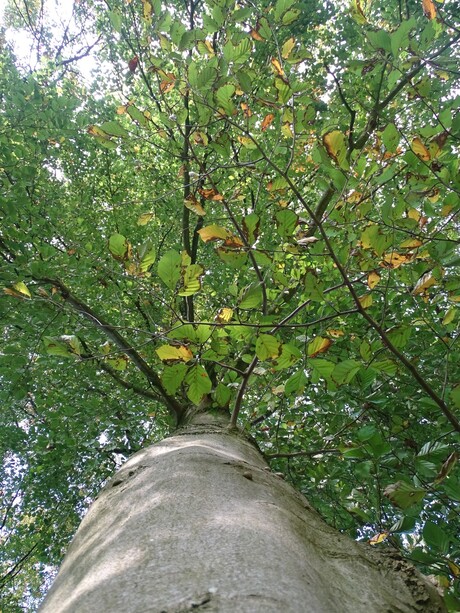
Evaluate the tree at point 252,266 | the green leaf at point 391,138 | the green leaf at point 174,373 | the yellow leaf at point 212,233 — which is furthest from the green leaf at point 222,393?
the green leaf at point 391,138

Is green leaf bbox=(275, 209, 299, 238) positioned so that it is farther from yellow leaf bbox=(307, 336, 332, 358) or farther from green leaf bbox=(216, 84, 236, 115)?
green leaf bbox=(216, 84, 236, 115)

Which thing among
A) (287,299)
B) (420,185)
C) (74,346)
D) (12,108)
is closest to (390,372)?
(420,185)

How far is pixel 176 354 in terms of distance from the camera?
117 cm

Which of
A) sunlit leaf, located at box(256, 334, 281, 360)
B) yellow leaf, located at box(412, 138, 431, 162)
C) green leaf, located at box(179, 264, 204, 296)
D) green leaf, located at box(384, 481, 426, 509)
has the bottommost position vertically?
green leaf, located at box(384, 481, 426, 509)

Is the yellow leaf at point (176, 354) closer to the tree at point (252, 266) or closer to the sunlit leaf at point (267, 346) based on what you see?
the tree at point (252, 266)

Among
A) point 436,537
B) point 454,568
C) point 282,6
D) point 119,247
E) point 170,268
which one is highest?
point 282,6

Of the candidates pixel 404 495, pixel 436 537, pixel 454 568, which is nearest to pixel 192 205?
pixel 404 495

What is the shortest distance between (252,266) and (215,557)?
1.36 meters

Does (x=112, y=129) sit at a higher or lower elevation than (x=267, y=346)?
higher

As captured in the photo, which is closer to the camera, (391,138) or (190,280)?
(190,280)

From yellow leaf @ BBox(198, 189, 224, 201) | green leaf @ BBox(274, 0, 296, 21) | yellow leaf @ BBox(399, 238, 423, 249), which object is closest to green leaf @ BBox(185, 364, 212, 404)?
yellow leaf @ BBox(198, 189, 224, 201)

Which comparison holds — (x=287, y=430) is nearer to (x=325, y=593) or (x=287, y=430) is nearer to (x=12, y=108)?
(x=325, y=593)

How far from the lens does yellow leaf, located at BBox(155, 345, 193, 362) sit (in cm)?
115

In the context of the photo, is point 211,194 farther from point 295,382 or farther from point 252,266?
point 295,382
